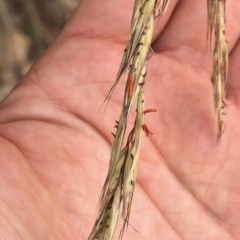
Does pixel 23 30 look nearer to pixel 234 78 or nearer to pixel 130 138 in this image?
pixel 234 78

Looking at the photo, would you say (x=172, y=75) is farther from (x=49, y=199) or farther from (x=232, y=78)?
(x=49, y=199)

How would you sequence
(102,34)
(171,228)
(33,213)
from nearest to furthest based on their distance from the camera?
(33,213) < (171,228) < (102,34)

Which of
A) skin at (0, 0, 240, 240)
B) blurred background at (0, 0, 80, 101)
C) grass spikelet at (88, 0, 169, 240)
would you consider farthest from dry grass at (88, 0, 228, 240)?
blurred background at (0, 0, 80, 101)

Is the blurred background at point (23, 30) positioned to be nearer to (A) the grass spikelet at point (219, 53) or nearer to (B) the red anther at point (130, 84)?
(A) the grass spikelet at point (219, 53)

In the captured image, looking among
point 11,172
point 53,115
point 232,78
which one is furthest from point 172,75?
point 11,172

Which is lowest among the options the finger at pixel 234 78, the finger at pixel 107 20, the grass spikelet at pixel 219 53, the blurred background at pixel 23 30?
the grass spikelet at pixel 219 53

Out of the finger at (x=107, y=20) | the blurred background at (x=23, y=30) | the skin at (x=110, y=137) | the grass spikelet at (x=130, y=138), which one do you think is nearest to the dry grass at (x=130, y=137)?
the grass spikelet at (x=130, y=138)
